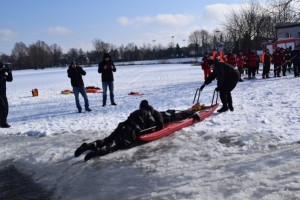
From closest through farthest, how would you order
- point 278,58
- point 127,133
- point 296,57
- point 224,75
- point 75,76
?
1. point 127,133
2. point 224,75
3. point 75,76
4. point 296,57
5. point 278,58

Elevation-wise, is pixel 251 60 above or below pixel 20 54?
below

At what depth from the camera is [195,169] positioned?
388cm

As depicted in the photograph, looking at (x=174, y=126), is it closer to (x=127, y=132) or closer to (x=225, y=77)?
(x=127, y=132)

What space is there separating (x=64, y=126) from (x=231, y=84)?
4.41 metres

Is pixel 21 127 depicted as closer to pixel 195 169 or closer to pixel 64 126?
pixel 64 126

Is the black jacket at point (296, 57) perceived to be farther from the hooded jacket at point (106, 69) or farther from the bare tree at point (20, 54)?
the bare tree at point (20, 54)

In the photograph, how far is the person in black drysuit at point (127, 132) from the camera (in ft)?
14.6

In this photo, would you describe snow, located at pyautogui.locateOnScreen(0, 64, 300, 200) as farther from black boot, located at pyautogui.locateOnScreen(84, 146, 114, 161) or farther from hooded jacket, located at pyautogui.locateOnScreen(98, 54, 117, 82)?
hooded jacket, located at pyautogui.locateOnScreen(98, 54, 117, 82)

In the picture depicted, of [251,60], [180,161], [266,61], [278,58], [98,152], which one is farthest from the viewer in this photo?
[278,58]

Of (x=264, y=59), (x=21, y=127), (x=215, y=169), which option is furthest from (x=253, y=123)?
(x=264, y=59)

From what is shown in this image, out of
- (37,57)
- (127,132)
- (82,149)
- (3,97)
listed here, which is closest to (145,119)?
(127,132)

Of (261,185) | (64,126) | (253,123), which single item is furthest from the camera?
(64,126)

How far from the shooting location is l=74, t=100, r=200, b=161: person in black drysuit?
14.6 feet

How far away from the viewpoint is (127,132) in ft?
15.8
